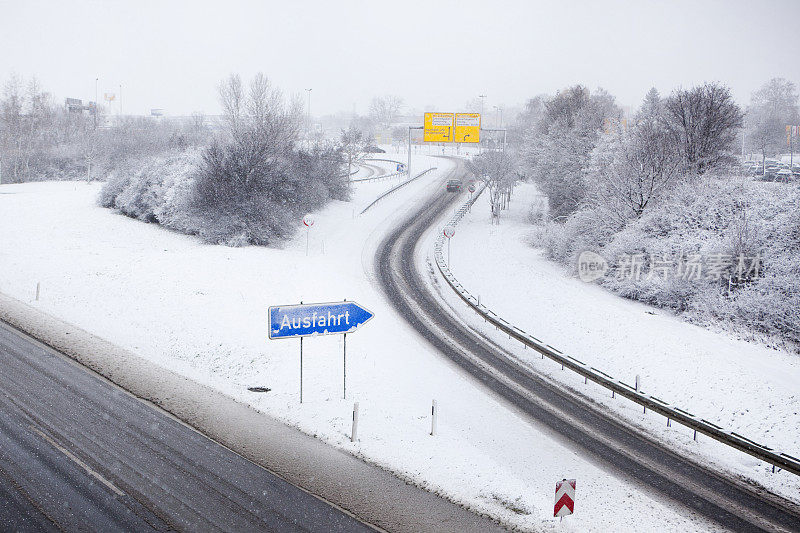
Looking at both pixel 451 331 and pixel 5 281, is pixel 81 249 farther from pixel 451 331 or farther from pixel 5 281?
pixel 451 331

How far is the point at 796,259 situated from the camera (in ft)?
87.5

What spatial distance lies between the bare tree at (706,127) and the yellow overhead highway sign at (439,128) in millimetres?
25971

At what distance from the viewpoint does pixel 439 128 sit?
62.4 metres

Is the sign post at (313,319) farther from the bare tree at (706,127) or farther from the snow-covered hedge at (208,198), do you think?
the bare tree at (706,127)

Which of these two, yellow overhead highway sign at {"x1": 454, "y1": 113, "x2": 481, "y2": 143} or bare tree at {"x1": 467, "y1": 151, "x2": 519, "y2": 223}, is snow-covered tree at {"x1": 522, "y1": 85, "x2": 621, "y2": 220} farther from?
yellow overhead highway sign at {"x1": 454, "y1": 113, "x2": 481, "y2": 143}

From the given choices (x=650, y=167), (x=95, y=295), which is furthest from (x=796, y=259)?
(x=95, y=295)

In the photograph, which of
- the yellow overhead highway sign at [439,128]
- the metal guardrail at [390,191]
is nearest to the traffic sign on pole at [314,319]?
the metal guardrail at [390,191]

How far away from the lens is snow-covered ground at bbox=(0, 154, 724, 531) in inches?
503

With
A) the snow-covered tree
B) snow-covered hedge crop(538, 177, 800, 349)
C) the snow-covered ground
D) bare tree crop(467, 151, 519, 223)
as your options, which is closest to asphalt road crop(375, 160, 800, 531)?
the snow-covered ground

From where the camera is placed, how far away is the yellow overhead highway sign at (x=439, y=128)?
62.3 meters

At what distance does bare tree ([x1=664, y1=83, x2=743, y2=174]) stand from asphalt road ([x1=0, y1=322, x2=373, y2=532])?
125ft

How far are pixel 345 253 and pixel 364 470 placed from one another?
2565 cm

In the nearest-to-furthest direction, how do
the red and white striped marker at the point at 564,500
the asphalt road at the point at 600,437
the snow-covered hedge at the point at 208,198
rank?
1. the red and white striped marker at the point at 564,500
2. the asphalt road at the point at 600,437
3. the snow-covered hedge at the point at 208,198

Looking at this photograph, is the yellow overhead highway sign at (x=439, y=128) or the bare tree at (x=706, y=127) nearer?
the bare tree at (x=706, y=127)
